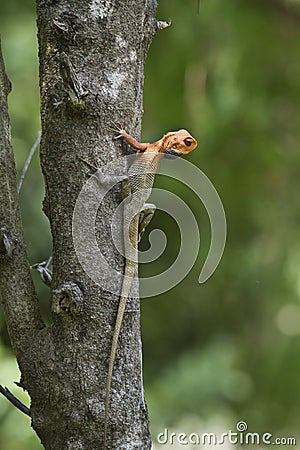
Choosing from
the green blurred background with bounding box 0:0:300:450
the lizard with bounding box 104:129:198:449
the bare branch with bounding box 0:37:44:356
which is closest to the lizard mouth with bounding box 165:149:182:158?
the lizard with bounding box 104:129:198:449

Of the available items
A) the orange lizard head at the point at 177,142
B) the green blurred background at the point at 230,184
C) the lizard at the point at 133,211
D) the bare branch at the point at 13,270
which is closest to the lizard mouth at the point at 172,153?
the orange lizard head at the point at 177,142

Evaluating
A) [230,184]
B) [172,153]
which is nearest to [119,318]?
[172,153]

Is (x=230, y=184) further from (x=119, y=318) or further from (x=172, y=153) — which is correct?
(x=119, y=318)

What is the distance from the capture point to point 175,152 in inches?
71.9

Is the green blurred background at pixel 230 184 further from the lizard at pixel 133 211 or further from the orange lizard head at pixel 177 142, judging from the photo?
the lizard at pixel 133 211

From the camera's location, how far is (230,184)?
369 centimetres

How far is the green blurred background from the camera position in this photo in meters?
3.36

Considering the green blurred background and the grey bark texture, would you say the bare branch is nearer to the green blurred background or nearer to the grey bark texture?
the grey bark texture

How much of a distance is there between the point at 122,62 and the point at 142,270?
8.52 feet

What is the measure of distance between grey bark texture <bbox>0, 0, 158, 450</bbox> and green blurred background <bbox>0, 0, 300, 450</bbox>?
1.53 m

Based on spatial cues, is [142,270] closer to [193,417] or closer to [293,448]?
[193,417]

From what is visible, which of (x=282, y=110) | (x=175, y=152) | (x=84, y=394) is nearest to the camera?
(x=84, y=394)

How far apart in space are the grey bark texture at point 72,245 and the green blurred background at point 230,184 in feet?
5.03

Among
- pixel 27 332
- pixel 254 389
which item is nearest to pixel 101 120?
pixel 27 332
